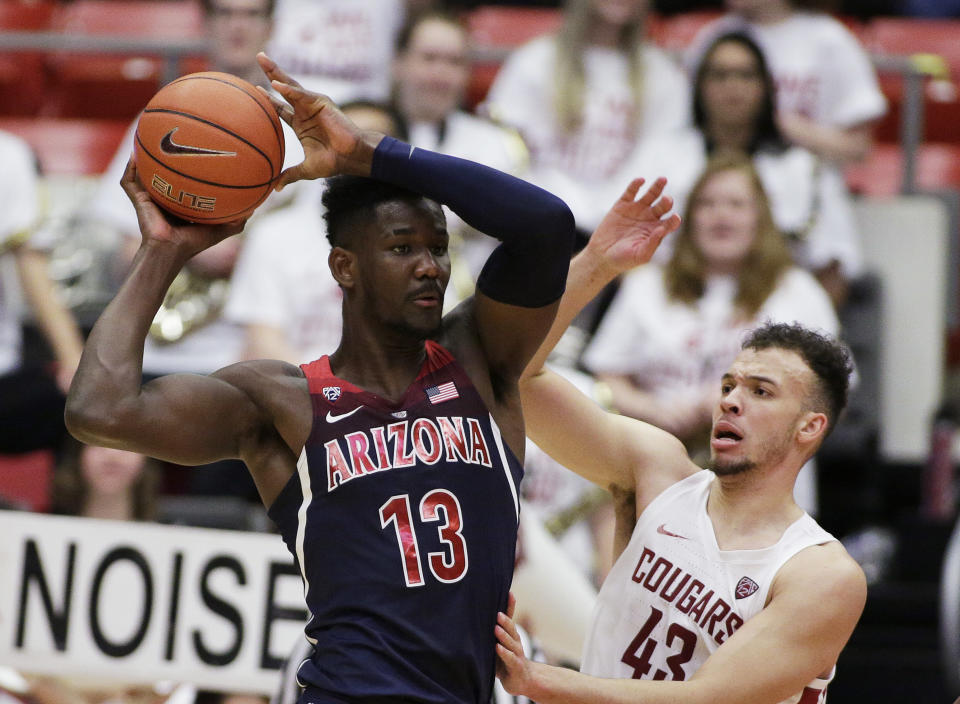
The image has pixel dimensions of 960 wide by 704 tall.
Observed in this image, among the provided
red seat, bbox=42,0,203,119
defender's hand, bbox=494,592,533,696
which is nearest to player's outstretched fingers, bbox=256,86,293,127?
defender's hand, bbox=494,592,533,696

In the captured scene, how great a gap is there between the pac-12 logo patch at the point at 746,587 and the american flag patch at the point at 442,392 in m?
0.87

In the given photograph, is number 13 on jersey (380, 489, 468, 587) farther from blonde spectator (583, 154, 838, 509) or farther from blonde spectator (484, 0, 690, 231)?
blonde spectator (484, 0, 690, 231)

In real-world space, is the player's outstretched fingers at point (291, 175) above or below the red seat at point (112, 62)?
below

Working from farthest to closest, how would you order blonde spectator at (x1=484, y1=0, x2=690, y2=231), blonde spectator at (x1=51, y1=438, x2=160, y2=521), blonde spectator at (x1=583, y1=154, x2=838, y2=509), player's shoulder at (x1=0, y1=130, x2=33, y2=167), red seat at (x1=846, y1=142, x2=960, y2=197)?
1. red seat at (x1=846, y1=142, x2=960, y2=197)
2. blonde spectator at (x1=484, y1=0, x2=690, y2=231)
3. player's shoulder at (x1=0, y1=130, x2=33, y2=167)
4. blonde spectator at (x1=583, y1=154, x2=838, y2=509)
5. blonde spectator at (x1=51, y1=438, x2=160, y2=521)

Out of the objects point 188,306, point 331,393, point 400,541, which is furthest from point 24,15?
point 400,541

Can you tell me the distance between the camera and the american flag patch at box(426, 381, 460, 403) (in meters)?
3.16

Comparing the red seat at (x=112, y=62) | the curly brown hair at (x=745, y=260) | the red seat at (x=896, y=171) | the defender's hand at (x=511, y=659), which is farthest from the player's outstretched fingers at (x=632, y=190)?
the red seat at (x=112, y=62)

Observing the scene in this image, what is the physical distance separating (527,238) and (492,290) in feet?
0.55

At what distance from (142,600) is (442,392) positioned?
2.16 meters

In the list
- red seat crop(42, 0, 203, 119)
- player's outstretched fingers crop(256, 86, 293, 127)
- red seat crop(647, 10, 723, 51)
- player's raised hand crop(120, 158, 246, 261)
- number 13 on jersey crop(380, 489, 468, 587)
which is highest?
red seat crop(647, 10, 723, 51)

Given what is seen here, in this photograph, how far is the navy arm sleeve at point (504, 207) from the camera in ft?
10.0

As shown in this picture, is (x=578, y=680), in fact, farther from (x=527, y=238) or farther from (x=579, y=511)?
(x=579, y=511)

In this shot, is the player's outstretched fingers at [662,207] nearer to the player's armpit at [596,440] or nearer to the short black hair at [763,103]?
the player's armpit at [596,440]

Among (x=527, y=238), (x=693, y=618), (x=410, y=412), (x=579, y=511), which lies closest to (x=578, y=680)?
(x=693, y=618)
